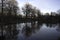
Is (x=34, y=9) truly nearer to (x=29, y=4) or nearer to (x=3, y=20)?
(x=29, y=4)

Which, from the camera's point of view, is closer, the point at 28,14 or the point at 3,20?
the point at 3,20

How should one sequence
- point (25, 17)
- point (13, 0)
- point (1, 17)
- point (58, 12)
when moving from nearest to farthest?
point (1, 17) → point (13, 0) → point (25, 17) → point (58, 12)

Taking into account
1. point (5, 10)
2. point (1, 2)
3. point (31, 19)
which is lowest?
point (31, 19)

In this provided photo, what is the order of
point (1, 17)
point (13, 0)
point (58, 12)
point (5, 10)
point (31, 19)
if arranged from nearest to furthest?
1. point (1, 17)
2. point (5, 10)
3. point (13, 0)
4. point (31, 19)
5. point (58, 12)

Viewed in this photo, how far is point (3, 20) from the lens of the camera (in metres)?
29.9

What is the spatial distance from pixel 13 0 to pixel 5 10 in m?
7.62

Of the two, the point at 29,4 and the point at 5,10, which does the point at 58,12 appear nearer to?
the point at 29,4

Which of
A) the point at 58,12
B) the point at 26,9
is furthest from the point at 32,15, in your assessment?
the point at 58,12

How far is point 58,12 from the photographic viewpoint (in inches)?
2879

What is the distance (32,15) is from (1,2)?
115 feet

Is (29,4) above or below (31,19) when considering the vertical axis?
above

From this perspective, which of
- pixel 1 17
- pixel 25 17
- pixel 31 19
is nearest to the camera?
pixel 1 17

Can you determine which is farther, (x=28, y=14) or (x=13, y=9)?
(x=28, y=14)

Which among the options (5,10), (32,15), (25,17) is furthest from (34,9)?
(5,10)
